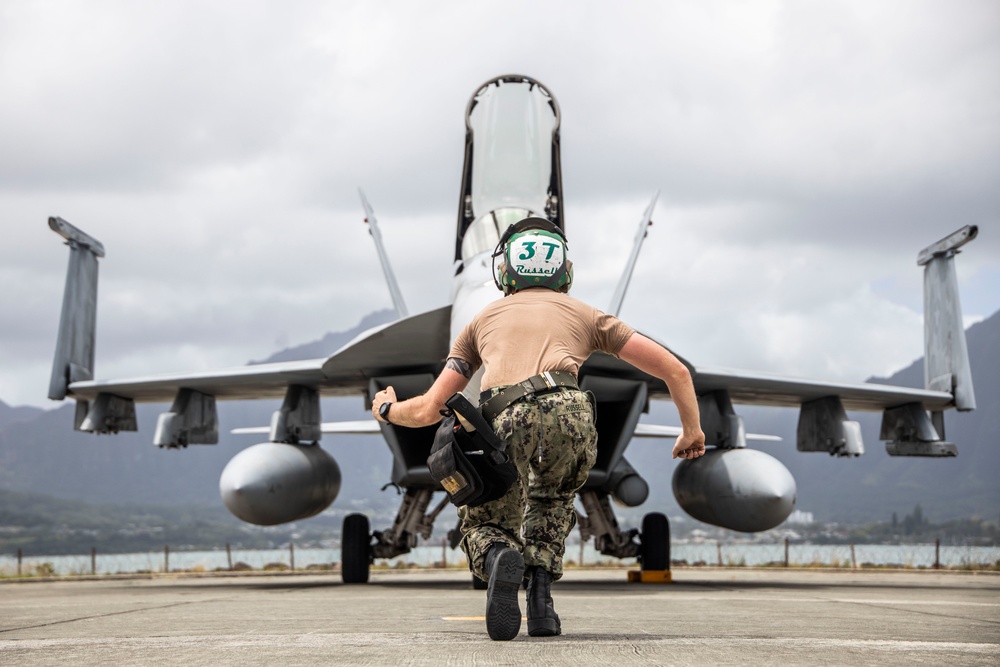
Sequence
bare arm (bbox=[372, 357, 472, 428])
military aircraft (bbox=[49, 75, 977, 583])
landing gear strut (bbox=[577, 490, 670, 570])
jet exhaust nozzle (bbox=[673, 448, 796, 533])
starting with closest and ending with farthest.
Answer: bare arm (bbox=[372, 357, 472, 428]) < military aircraft (bbox=[49, 75, 977, 583]) < jet exhaust nozzle (bbox=[673, 448, 796, 533]) < landing gear strut (bbox=[577, 490, 670, 570])

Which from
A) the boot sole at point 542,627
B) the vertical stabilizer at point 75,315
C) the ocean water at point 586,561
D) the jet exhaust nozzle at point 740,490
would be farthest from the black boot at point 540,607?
the vertical stabilizer at point 75,315

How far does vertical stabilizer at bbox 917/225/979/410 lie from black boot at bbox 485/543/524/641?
1096 centimetres

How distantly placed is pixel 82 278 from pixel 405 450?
5583 mm

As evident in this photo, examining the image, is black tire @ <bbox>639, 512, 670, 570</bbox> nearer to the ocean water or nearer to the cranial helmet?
the ocean water

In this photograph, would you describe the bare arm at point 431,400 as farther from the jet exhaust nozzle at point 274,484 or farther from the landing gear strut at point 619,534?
the jet exhaust nozzle at point 274,484

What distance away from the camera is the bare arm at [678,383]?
4.17 m

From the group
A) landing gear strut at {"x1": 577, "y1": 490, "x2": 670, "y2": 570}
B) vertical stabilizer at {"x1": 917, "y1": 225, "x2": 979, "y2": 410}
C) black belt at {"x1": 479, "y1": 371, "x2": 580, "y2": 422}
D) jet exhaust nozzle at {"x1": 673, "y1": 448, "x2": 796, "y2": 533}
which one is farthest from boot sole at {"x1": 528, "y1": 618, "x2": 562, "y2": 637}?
vertical stabilizer at {"x1": 917, "y1": 225, "x2": 979, "y2": 410}

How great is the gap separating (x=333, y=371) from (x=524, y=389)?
7.52m

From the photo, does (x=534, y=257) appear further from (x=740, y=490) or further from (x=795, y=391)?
→ (x=795, y=391)

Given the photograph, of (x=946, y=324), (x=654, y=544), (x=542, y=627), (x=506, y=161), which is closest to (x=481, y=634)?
(x=542, y=627)

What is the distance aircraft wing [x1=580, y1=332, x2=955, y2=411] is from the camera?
12258 mm

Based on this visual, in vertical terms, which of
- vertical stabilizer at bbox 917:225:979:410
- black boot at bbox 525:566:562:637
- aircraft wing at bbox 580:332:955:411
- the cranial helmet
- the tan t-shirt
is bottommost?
black boot at bbox 525:566:562:637

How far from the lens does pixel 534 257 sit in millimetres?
4328

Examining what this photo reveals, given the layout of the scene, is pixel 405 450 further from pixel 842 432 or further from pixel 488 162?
pixel 842 432
